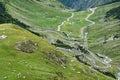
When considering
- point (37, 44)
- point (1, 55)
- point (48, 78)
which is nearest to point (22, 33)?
point (37, 44)

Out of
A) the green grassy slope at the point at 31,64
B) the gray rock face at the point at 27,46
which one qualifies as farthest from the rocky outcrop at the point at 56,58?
the gray rock face at the point at 27,46

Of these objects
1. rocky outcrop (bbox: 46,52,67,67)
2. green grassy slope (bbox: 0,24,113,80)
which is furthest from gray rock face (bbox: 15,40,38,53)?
rocky outcrop (bbox: 46,52,67,67)

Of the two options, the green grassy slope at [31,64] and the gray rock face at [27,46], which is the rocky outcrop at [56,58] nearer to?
the green grassy slope at [31,64]

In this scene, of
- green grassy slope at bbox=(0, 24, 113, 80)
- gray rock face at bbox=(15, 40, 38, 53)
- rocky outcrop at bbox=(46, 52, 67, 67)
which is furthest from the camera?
rocky outcrop at bbox=(46, 52, 67, 67)

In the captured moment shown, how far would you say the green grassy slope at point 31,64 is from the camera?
324ft

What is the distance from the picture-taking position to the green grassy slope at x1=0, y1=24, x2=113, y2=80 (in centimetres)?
9869

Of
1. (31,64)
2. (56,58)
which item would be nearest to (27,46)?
(56,58)

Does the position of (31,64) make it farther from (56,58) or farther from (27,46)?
(56,58)

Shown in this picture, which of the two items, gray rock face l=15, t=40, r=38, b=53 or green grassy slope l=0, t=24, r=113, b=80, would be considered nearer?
green grassy slope l=0, t=24, r=113, b=80

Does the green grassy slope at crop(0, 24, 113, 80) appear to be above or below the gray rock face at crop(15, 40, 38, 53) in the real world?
below

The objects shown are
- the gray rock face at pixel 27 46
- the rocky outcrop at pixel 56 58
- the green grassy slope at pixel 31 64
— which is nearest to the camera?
the green grassy slope at pixel 31 64

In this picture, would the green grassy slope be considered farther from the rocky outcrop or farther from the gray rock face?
the gray rock face

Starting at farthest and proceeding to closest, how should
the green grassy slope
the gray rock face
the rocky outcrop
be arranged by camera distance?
the rocky outcrop, the gray rock face, the green grassy slope

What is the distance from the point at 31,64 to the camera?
109 metres
